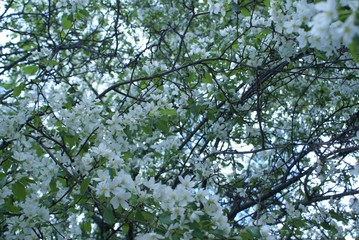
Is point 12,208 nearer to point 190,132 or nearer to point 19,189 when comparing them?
point 19,189

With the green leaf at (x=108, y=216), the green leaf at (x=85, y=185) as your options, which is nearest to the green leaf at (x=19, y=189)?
the green leaf at (x=85, y=185)

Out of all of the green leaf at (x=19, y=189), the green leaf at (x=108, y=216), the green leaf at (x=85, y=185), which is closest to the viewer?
the green leaf at (x=108, y=216)

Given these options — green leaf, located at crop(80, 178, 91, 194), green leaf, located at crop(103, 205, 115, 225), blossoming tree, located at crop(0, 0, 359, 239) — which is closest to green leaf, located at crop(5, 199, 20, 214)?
blossoming tree, located at crop(0, 0, 359, 239)

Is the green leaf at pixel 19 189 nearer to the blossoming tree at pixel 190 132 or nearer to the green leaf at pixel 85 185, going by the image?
the blossoming tree at pixel 190 132

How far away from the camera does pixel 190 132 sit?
4.65 m

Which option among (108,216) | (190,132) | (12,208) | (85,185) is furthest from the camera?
(190,132)

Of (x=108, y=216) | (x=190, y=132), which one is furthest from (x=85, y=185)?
(x=190, y=132)

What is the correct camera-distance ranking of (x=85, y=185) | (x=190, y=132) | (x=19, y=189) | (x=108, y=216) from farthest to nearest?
(x=190, y=132) < (x=19, y=189) < (x=85, y=185) < (x=108, y=216)

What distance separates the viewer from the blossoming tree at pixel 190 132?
92.4 inches

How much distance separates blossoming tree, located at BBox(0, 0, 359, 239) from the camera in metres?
2.35

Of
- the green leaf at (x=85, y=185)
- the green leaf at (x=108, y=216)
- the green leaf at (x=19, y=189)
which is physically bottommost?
the green leaf at (x=108, y=216)

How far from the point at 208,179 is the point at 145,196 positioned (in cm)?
166

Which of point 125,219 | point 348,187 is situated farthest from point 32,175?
point 348,187

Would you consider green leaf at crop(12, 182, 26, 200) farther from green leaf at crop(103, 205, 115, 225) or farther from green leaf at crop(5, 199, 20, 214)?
green leaf at crop(103, 205, 115, 225)
